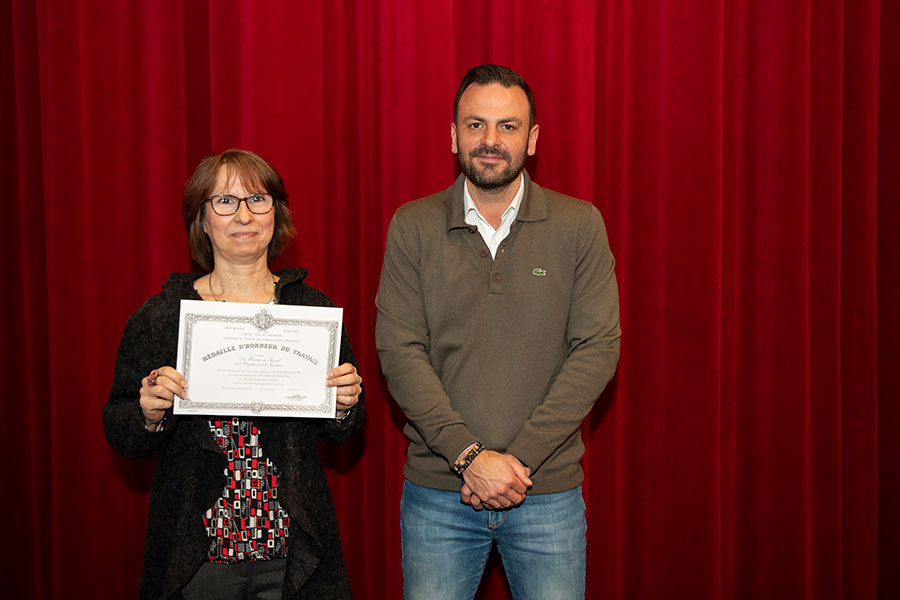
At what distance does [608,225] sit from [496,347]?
3.83ft

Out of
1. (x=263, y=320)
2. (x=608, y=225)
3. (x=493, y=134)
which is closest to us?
(x=263, y=320)

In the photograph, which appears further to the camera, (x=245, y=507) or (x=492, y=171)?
(x=492, y=171)

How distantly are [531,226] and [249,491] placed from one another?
38.8 inches

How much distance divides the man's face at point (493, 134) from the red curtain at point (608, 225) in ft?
2.82

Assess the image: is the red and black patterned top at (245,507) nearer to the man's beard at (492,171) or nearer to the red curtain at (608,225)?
the man's beard at (492,171)

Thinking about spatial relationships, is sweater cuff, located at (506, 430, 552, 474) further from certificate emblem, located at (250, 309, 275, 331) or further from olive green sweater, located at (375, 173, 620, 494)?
certificate emblem, located at (250, 309, 275, 331)

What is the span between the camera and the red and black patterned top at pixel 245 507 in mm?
1732

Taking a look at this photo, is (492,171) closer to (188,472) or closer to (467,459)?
(467,459)

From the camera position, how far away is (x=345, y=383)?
179 cm

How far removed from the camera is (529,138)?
6.79 ft

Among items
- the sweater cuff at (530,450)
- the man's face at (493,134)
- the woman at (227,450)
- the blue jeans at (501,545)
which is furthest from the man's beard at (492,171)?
the blue jeans at (501,545)

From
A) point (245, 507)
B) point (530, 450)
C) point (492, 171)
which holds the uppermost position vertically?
point (492, 171)

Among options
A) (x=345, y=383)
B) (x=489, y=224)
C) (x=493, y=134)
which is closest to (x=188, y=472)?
(x=345, y=383)

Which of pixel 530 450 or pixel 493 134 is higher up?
pixel 493 134
